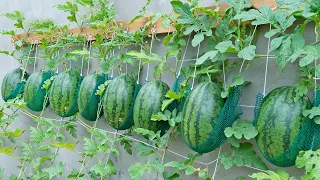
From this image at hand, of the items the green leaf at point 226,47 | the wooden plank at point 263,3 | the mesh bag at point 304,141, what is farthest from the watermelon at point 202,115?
the wooden plank at point 263,3

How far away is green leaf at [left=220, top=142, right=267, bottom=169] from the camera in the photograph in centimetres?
182

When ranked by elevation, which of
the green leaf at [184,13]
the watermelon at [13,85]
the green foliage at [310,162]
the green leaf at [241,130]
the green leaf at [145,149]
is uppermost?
the green leaf at [184,13]

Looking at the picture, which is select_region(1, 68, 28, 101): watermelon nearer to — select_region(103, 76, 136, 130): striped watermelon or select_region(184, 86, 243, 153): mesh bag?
select_region(103, 76, 136, 130): striped watermelon

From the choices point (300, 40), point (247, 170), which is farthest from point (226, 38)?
point (247, 170)

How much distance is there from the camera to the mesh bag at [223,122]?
1.82 metres

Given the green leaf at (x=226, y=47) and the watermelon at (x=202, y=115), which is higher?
the green leaf at (x=226, y=47)

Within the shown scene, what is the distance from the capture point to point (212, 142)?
184cm

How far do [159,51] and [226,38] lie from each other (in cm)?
69

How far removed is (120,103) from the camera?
2.38 m

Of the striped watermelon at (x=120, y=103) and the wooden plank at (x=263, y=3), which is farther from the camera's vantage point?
the striped watermelon at (x=120, y=103)

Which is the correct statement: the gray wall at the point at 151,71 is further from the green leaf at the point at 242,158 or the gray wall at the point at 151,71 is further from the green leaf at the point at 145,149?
the green leaf at the point at 145,149

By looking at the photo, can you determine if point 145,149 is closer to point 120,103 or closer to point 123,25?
point 120,103

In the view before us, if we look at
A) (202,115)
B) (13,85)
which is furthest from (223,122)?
(13,85)

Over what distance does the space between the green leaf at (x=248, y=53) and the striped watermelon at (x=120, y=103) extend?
874mm
